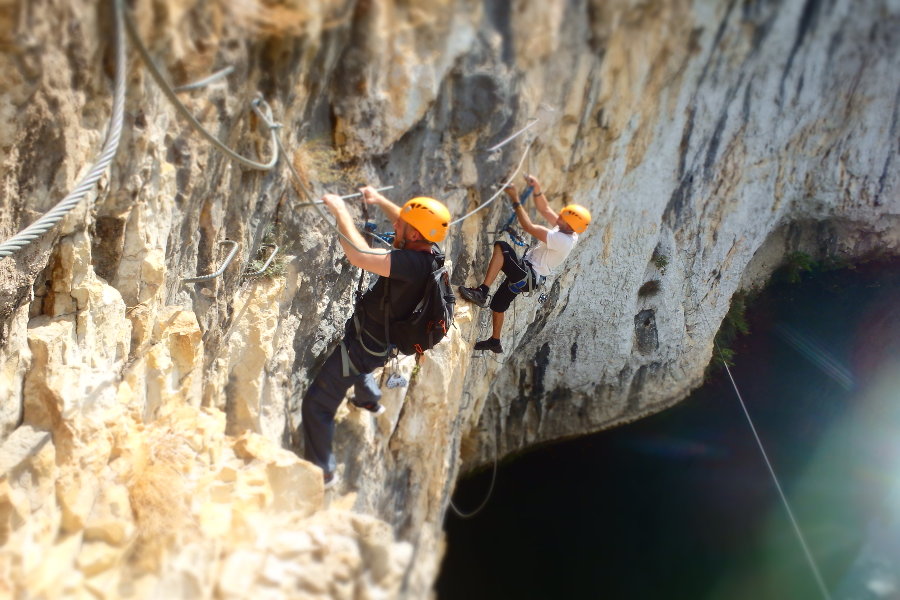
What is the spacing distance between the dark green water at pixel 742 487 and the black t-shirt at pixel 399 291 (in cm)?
578

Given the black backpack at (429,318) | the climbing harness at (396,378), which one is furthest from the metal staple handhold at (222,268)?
the climbing harness at (396,378)

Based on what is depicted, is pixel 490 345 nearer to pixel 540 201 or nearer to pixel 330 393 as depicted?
pixel 540 201

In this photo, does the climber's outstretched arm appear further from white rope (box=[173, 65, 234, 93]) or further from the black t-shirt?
white rope (box=[173, 65, 234, 93])

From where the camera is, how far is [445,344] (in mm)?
5348

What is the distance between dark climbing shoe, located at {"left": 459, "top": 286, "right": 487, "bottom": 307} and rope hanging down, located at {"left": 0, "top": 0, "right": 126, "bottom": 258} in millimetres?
3688

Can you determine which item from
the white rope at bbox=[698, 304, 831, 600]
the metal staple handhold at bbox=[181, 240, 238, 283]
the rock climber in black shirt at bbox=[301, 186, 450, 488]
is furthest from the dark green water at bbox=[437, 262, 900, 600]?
the metal staple handhold at bbox=[181, 240, 238, 283]

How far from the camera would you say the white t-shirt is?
5359mm

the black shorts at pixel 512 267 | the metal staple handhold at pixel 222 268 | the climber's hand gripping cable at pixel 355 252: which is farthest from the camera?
the black shorts at pixel 512 267

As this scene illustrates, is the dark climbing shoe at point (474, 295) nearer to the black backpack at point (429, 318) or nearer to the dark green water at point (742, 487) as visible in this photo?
the black backpack at point (429, 318)

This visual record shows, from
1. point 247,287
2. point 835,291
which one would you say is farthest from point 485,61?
point 835,291

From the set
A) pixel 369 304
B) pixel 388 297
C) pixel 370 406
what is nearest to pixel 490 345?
pixel 370 406

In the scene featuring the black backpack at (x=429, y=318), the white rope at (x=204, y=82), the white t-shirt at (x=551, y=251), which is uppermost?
the white rope at (x=204, y=82)

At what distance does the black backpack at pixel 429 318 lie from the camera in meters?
3.60

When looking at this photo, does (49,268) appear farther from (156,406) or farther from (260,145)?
(260,145)
